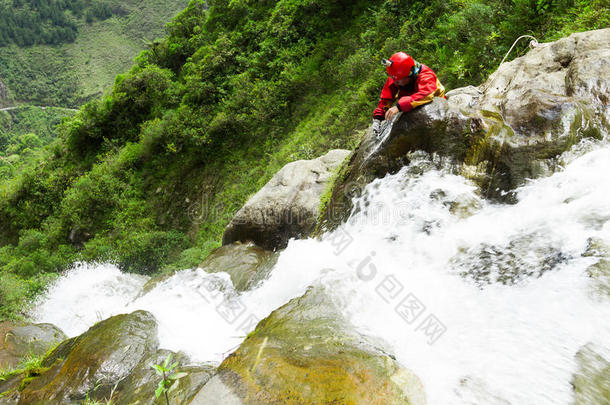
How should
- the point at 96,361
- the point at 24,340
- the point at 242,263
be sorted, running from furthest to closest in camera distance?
the point at 24,340, the point at 242,263, the point at 96,361

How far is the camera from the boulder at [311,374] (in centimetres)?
196

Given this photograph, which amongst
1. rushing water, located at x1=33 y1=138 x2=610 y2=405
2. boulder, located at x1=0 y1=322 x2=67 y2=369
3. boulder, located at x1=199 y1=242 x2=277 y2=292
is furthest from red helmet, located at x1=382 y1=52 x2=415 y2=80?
boulder, located at x1=0 y1=322 x2=67 y2=369

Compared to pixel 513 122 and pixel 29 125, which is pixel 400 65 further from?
pixel 29 125

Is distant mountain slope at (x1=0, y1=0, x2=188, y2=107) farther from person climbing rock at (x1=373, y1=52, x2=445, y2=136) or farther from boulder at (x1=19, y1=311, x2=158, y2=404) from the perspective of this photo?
boulder at (x1=19, y1=311, x2=158, y2=404)

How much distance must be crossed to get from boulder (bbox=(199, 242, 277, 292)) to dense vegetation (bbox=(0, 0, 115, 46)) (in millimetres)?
97858

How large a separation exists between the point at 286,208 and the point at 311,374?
→ 4.41 metres

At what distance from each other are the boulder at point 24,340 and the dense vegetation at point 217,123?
2.40m

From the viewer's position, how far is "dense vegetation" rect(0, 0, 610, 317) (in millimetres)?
8867

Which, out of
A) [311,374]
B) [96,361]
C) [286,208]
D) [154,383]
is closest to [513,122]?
[311,374]

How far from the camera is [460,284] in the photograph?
306cm

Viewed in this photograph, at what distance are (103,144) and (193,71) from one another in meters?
6.75

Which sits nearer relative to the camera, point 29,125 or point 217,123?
point 217,123

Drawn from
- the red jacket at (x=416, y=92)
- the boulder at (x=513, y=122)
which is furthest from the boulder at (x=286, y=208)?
the red jacket at (x=416, y=92)

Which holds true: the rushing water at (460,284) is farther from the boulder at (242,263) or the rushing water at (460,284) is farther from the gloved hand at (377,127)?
the gloved hand at (377,127)
